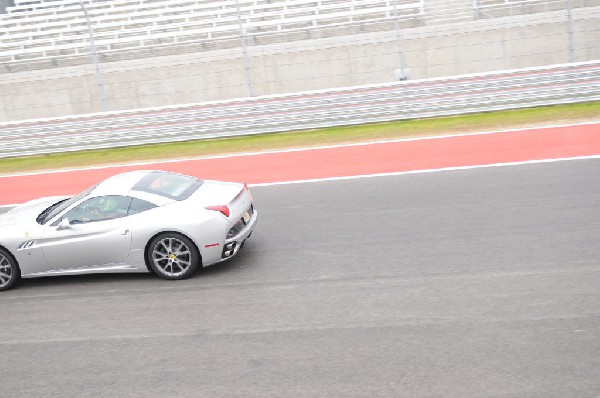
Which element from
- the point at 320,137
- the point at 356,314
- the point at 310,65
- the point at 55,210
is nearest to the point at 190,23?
the point at 310,65

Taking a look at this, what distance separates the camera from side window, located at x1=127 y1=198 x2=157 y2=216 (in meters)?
8.91

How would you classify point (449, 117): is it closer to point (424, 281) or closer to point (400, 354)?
point (424, 281)

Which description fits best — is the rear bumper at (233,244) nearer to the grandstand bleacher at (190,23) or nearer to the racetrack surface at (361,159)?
the racetrack surface at (361,159)

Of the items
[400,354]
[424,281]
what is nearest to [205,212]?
[424,281]

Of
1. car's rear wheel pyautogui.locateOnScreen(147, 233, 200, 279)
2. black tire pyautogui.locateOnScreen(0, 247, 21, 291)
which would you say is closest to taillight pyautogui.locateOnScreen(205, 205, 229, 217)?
car's rear wheel pyautogui.locateOnScreen(147, 233, 200, 279)

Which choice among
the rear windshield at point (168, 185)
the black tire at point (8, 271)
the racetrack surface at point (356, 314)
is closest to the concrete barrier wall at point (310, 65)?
the racetrack surface at point (356, 314)

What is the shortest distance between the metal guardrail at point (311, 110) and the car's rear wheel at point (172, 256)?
954 cm

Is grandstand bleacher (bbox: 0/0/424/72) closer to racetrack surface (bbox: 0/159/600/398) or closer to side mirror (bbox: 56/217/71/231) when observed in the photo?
racetrack surface (bbox: 0/159/600/398)

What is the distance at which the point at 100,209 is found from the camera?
9.03 m

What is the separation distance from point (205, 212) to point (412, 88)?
9829mm

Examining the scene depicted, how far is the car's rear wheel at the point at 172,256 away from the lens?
8.69 meters

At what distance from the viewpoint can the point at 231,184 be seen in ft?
31.7

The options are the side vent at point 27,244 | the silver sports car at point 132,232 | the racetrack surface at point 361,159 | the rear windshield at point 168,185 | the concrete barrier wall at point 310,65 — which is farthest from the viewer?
the concrete barrier wall at point 310,65

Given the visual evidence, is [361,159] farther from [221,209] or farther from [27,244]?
[27,244]
